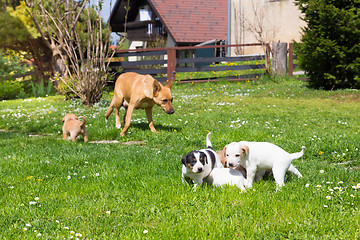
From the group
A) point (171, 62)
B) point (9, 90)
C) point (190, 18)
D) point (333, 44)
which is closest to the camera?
point (333, 44)

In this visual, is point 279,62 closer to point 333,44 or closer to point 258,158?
point 333,44

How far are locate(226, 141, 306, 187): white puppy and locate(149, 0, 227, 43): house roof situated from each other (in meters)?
28.2

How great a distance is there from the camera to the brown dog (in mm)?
7324

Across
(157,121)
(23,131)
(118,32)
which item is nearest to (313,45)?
(157,121)

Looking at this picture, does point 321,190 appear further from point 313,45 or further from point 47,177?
point 313,45

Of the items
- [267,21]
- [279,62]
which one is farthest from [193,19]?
[279,62]

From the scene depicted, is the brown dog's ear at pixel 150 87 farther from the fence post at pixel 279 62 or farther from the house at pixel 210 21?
the house at pixel 210 21

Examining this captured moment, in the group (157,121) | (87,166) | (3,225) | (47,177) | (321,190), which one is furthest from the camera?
(157,121)

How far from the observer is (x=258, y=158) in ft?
14.3

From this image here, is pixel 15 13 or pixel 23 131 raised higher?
pixel 15 13

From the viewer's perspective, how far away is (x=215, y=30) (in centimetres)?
3469

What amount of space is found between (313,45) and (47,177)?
13.2 m

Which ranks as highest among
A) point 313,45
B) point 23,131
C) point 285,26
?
point 285,26

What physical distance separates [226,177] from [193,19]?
3172 centimetres
